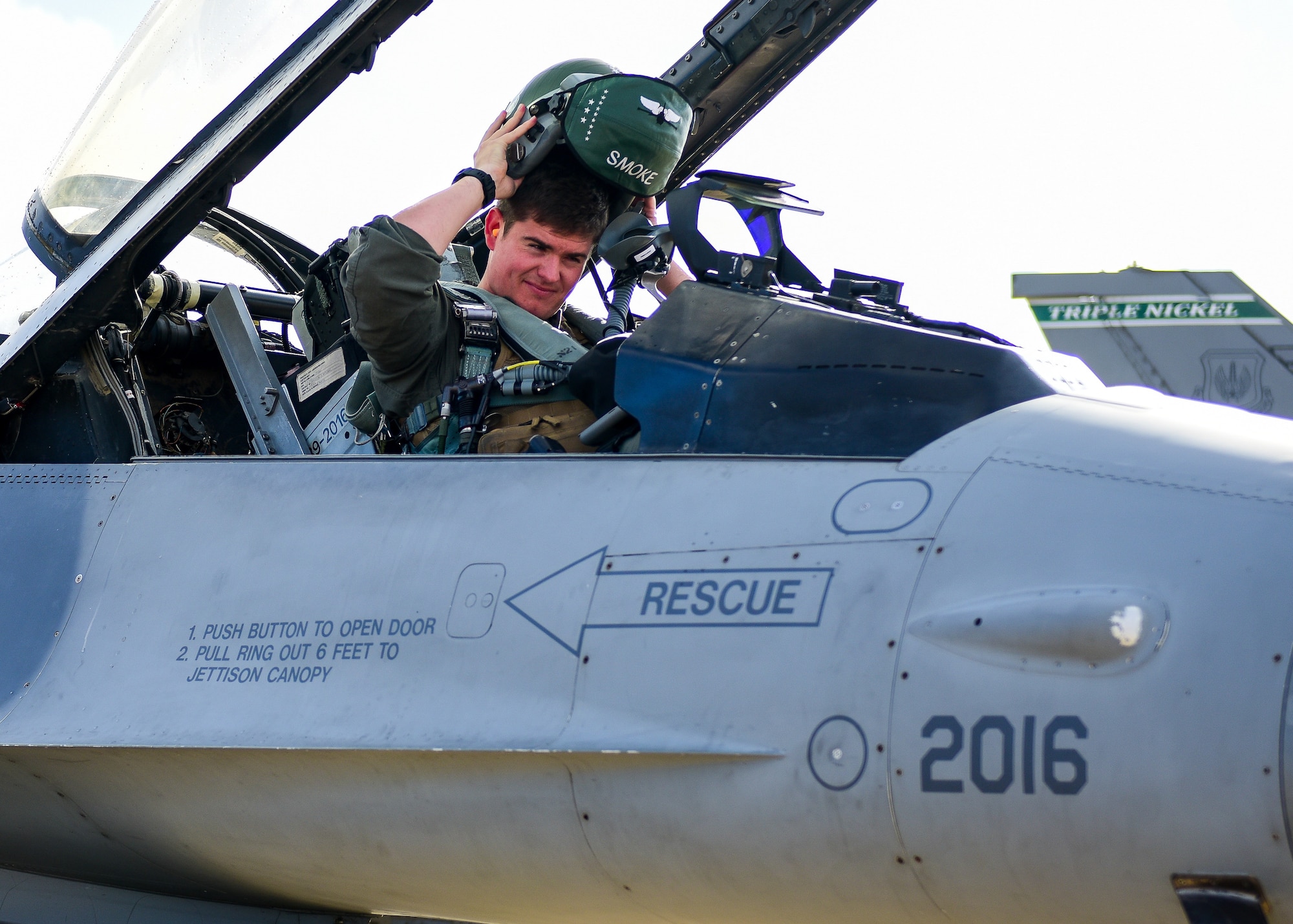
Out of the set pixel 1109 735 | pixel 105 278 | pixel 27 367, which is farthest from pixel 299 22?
pixel 1109 735

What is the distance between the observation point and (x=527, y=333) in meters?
3.15

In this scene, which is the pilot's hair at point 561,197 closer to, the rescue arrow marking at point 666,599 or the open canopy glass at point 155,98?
the open canopy glass at point 155,98

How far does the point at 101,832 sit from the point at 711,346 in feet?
5.47

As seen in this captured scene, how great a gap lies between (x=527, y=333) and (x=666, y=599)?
54.4 inches

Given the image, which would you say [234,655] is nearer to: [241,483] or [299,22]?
[241,483]

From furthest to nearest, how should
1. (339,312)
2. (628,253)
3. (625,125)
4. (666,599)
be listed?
(339,312)
(625,125)
(628,253)
(666,599)

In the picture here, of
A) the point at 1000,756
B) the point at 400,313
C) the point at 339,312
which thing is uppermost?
the point at 339,312

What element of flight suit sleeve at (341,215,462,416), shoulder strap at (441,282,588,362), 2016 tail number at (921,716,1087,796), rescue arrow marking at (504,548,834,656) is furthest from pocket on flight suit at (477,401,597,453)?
2016 tail number at (921,716,1087,796)

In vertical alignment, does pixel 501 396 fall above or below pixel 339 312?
below

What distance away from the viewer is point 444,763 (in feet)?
6.77

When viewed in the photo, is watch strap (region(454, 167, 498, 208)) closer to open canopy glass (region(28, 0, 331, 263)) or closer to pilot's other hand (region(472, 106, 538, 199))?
pilot's other hand (region(472, 106, 538, 199))

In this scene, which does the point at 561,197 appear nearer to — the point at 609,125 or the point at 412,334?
the point at 609,125

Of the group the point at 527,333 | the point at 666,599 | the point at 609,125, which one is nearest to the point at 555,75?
the point at 609,125

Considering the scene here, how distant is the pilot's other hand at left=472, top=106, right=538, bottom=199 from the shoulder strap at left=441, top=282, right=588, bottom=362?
0.92 ft
